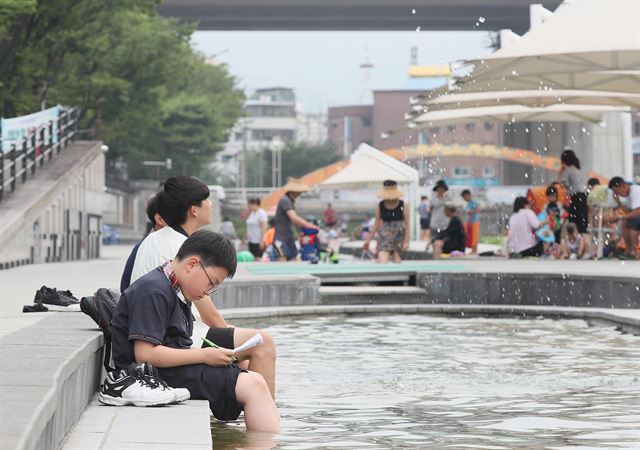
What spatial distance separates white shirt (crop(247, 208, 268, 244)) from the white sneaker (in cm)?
2131

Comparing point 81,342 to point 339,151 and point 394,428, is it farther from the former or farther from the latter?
point 339,151

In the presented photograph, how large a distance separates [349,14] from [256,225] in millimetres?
59079

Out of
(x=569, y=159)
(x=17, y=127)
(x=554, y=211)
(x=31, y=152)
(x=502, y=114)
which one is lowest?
(x=554, y=211)

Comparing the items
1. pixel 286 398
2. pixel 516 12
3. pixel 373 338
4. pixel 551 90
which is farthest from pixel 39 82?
pixel 516 12

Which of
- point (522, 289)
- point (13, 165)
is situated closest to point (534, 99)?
point (522, 289)

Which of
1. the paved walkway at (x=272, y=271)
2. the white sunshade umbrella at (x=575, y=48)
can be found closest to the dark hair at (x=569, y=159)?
the paved walkway at (x=272, y=271)

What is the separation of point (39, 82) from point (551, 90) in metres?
17.6

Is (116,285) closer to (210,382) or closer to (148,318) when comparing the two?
(210,382)

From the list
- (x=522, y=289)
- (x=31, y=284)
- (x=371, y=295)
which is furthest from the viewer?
(x=371, y=295)

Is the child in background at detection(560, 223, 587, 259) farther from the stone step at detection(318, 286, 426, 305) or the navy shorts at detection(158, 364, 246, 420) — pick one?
the navy shorts at detection(158, 364, 246, 420)

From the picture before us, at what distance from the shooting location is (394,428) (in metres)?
7.07

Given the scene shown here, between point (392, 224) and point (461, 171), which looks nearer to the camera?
point (392, 224)

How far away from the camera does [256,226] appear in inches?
1097

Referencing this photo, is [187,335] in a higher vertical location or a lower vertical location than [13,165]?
lower
